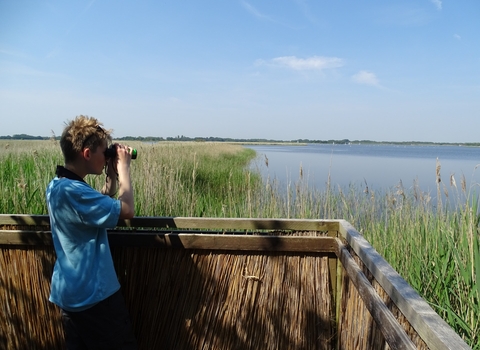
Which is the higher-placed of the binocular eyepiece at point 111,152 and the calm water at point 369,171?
the binocular eyepiece at point 111,152

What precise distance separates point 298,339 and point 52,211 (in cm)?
123

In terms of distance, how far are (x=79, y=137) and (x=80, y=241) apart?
39 cm

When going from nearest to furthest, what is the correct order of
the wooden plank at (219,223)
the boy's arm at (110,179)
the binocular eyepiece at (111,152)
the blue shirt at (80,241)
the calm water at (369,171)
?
the blue shirt at (80,241) < the binocular eyepiece at (111,152) < the boy's arm at (110,179) < the wooden plank at (219,223) < the calm water at (369,171)

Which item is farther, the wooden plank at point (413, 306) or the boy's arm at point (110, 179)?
the boy's arm at point (110, 179)

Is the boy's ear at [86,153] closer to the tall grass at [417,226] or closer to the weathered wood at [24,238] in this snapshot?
the weathered wood at [24,238]

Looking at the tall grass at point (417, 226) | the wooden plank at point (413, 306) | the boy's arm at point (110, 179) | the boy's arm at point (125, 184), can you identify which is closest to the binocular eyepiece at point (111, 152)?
the boy's arm at point (125, 184)

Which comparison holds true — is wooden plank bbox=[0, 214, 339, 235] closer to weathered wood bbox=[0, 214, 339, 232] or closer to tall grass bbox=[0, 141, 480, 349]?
weathered wood bbox=[0, 214, 339, 232]

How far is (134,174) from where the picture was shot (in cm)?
509

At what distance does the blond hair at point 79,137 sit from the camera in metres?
1.45

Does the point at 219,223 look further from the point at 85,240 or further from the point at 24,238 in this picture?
the point at 24,238

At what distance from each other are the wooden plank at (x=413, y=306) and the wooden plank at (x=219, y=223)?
396 mm

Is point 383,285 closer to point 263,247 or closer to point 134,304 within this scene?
point 263,247

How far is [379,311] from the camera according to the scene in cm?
107

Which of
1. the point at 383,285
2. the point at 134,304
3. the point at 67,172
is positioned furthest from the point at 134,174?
the point at 383,285
